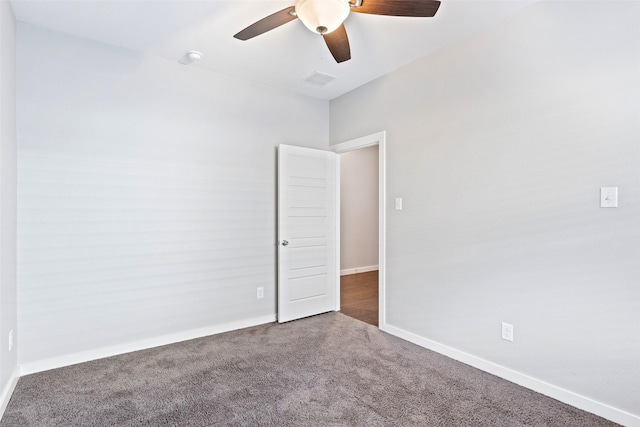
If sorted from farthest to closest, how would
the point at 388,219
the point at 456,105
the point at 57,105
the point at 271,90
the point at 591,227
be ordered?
the point at 271,90, the point at 388,219, the point at 456,105, the point at 57,105, the point at 591,227

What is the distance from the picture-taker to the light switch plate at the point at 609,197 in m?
1.93

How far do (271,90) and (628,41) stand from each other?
2.99 m

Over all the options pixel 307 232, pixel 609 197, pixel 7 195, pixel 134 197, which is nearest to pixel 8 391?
pixel 7 195

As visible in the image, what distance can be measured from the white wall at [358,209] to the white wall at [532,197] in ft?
9.92

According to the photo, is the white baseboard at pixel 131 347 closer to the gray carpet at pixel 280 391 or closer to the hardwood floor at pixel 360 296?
the gray carpet at pixel 280 391

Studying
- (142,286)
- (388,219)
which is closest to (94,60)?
(142,286)

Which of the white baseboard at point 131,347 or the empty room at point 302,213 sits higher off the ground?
the empty room at point 302,213

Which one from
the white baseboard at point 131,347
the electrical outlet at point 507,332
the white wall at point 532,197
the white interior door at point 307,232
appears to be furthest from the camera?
the white interior door at point 307,232

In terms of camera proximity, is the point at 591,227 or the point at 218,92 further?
the point at 218,92

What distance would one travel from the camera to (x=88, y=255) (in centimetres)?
269

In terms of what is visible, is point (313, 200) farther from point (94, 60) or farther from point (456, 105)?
point (94, 60)

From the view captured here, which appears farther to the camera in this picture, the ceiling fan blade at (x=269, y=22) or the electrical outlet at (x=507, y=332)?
the electrical outlet at (x=507, y=332)

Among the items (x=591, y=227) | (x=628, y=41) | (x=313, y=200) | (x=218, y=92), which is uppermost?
(x=218, y=92)

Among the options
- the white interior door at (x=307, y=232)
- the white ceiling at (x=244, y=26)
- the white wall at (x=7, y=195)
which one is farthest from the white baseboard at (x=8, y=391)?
the white ceiling at (x=244, y=26)
